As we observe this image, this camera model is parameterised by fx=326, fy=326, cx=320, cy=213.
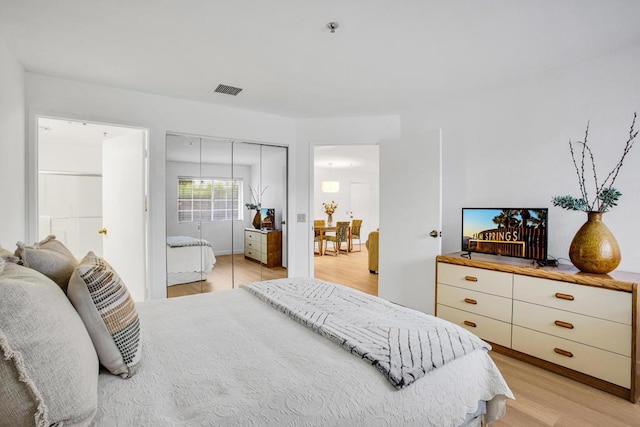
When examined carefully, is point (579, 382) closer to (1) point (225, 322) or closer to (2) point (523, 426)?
(2) point (523, 426)

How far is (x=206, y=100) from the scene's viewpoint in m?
3.62

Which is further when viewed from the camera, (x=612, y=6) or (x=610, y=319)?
(x=610, y=319)

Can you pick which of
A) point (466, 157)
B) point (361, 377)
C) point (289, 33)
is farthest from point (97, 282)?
point (466, 157)

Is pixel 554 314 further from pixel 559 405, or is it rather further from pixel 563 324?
pixel 559 405

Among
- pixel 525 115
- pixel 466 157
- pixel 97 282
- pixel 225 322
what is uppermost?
pixel 525 115

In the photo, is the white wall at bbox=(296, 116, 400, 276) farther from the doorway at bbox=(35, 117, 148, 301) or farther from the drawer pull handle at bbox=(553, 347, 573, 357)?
the drawer pull handle at bbox=(553, 347, 573, 357)

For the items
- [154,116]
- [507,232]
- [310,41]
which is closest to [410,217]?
[507,232]

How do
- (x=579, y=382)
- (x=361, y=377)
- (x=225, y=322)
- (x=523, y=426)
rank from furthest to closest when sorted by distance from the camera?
1. (x=579, y=382)
2. (x=523, y=426)
3. (x=225, y=322)
4. (x=361, y=377)

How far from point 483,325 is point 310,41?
2.66 m

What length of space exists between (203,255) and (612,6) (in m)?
3.96

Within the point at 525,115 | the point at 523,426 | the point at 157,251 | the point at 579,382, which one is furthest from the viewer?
the point at 157,251

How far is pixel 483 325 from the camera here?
9.07 feet

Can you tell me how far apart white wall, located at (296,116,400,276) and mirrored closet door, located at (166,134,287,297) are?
0.61ft

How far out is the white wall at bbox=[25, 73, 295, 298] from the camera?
2932 millimetres
